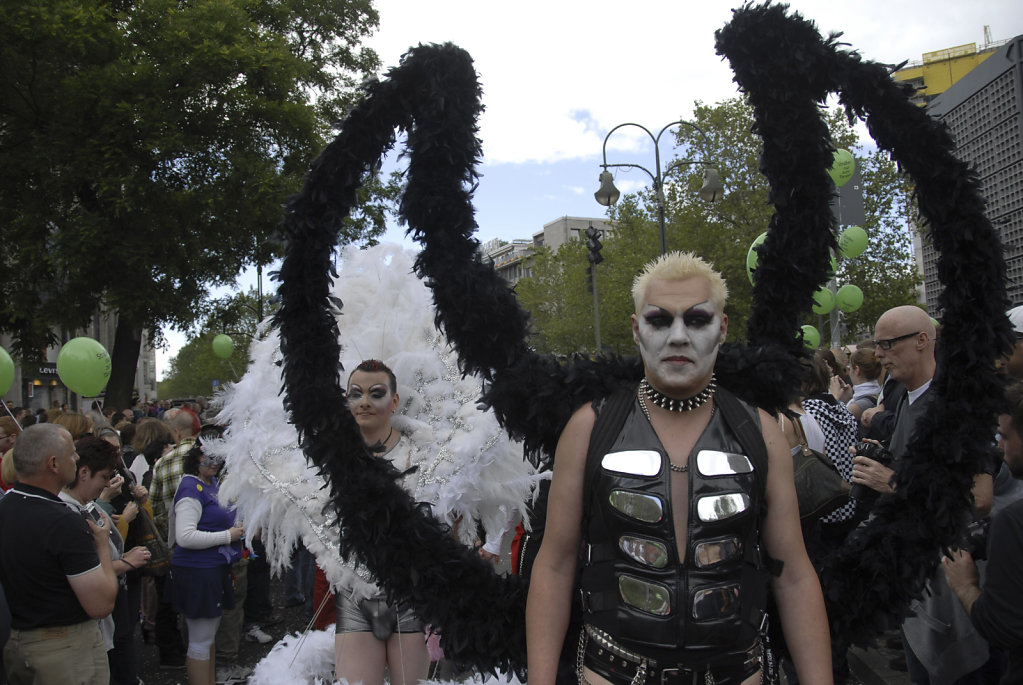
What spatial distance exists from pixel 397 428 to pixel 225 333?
2176cm

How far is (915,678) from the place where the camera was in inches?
146

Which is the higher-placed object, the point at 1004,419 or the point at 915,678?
the point at 1004,419

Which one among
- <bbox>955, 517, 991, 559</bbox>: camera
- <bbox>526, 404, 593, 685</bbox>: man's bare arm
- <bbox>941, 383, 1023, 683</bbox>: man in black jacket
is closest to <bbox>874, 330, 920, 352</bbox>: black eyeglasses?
<bbox>955, 517, 991, 559</bbox>: camera

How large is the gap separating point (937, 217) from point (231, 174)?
625 inches

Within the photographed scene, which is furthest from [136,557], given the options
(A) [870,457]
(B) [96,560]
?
(A) [870,457]

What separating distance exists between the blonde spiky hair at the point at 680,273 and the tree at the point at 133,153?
13547 millimetres

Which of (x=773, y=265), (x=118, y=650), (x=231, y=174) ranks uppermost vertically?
(x=231, y=174)

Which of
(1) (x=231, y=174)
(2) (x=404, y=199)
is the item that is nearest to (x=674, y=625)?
(2) (x=404, y=199)

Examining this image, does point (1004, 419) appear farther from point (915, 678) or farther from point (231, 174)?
point (231, 174)

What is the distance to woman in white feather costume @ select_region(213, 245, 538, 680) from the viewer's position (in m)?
3.53

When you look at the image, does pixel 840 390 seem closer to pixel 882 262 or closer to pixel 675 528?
pixel 675 528

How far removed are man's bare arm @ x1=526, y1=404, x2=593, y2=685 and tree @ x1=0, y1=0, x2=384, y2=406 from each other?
44.8 feet

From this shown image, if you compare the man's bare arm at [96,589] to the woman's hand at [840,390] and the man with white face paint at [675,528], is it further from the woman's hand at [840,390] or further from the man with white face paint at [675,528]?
the woman's hand at [840,390]

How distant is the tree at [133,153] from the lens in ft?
50.8
